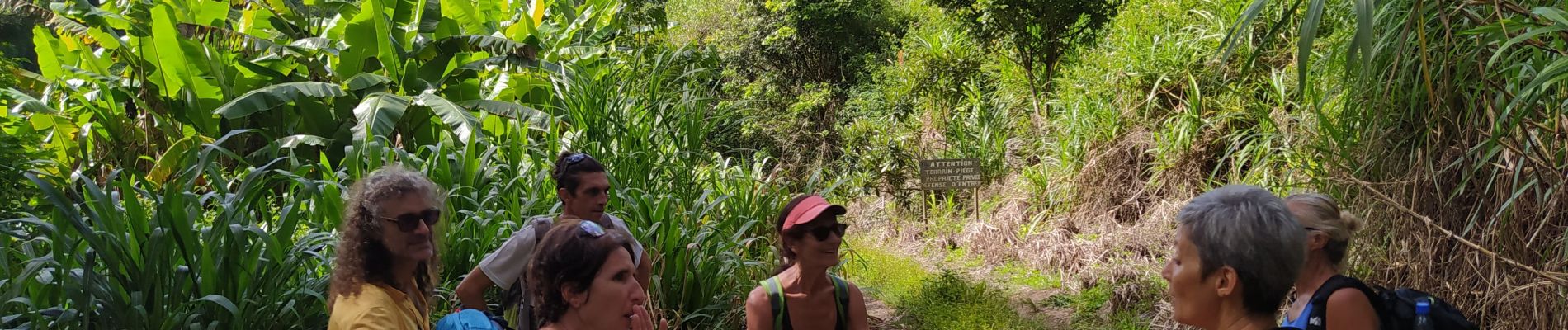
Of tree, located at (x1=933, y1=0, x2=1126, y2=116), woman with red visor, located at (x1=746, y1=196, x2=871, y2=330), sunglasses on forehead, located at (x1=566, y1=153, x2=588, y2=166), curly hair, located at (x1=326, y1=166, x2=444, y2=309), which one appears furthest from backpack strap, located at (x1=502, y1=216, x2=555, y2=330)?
tree, located at (x1=933, y1=0, x2=1126, y2=116)

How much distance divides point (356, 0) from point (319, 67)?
121cm

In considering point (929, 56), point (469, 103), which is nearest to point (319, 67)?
point (469, 103)

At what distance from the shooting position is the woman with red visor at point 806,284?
2658mm

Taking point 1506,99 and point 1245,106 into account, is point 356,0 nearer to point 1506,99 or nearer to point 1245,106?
point 1245,106

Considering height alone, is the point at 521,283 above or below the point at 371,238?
below

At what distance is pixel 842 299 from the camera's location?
2.76 meters

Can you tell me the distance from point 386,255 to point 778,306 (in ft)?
3.13

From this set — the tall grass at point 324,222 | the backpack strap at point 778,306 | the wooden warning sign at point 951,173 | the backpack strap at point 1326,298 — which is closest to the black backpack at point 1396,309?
the backpack strap at point 1326,298

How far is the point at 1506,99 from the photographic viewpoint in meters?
3.34

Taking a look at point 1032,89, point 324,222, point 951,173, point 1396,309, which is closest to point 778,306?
point 1396,309

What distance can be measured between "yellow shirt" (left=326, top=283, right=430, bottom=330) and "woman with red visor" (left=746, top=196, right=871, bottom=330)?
86cm

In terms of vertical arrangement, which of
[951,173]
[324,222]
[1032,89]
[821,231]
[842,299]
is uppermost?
[821,231]

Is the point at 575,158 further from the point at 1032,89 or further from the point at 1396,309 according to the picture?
the point at 1032,89

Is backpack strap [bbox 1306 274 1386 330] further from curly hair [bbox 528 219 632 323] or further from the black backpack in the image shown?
curly hair [bbox 528 219 632 323]
